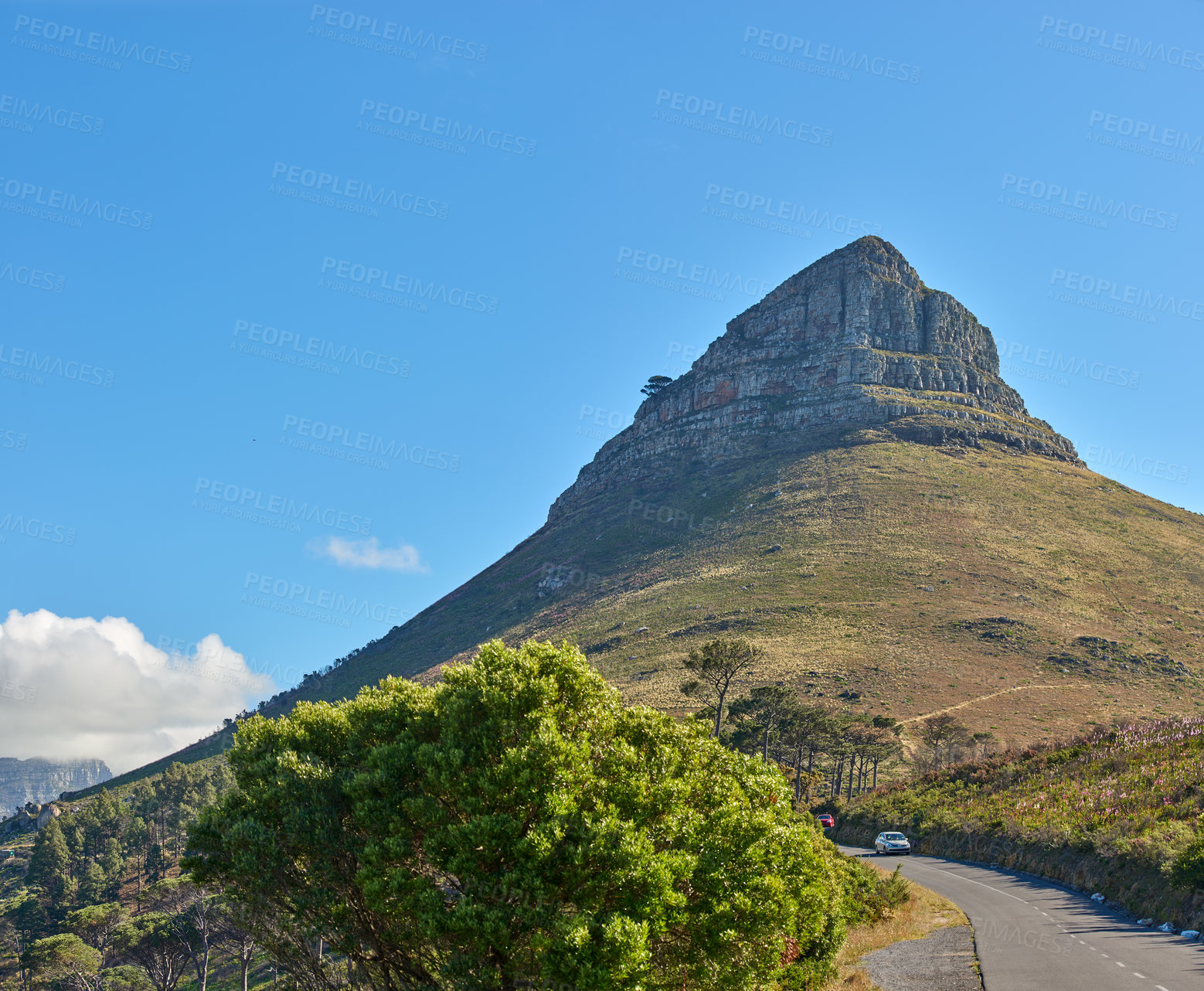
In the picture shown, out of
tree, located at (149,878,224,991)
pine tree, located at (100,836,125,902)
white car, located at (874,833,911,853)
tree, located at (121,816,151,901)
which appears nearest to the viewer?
white car, located at (874,833,911,853)

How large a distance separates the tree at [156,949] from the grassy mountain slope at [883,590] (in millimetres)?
37967

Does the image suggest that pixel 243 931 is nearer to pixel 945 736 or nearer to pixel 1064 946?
pixel 1064 946

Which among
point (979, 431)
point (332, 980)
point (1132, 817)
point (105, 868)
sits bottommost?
point (105, 868)

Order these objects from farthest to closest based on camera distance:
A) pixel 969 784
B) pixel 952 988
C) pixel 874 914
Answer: pixel 969 784
pixel 874 914
pixel 952 988

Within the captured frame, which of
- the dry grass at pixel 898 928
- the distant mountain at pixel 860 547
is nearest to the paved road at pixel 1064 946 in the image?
the dry grass at pixel 898 928

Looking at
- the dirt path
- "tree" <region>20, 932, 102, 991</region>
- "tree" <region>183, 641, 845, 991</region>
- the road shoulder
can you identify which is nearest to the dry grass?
the road shoulder

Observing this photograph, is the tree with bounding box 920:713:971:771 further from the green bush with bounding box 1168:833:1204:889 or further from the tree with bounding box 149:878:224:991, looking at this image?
the tree with bounding box 149:878:224:991

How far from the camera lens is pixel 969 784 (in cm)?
4297

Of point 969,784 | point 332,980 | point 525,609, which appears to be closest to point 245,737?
point 332,980

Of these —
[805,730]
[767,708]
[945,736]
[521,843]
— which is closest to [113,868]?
[767,708]

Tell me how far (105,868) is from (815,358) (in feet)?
433

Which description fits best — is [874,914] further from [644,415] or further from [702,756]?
[644,415]

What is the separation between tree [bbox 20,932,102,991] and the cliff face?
360ft

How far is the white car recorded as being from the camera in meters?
39.0
